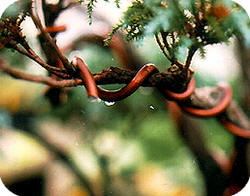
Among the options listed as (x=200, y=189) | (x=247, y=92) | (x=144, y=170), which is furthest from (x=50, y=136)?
(x=247, y=92)

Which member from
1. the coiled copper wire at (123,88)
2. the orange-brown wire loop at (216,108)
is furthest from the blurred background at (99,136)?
the coiled copper wire at (123,88)

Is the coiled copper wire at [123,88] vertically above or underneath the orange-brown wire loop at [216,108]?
above

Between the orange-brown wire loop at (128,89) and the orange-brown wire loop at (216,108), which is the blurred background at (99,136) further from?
Answer: the orange-brown wire loop at (128,89)

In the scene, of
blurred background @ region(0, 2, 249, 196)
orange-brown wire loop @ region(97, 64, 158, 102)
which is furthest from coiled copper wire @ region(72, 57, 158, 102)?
blurred background @ region(0, 2, 249, 196)

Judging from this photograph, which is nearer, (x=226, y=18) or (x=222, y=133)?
(x=226, y=18)

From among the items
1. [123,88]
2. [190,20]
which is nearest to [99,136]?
[123,88]

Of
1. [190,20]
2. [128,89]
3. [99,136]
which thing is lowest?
[99,136]

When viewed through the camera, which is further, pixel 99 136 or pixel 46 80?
pixel 99 136

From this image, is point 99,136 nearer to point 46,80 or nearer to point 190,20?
point 46,80

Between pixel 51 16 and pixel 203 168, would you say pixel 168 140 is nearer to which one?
pixel 203 168
